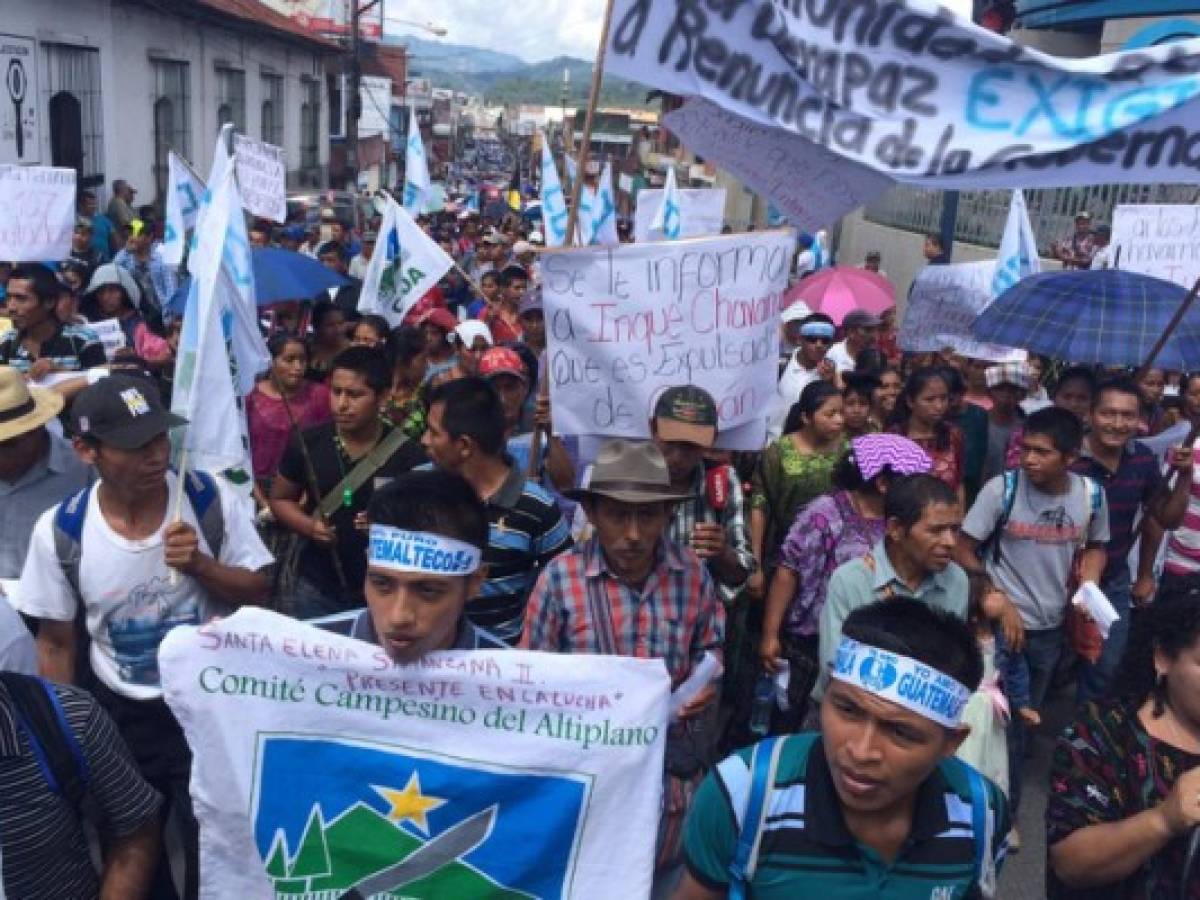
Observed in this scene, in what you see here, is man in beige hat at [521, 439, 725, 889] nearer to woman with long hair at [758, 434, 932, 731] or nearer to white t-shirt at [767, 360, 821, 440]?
woman with long hair at [758, 434, 932, 731]

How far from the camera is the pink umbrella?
8.66m

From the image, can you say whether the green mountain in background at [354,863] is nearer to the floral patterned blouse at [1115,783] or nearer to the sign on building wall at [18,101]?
the floral patterned blouse at [1115,783]

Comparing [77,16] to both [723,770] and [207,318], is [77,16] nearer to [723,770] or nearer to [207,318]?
[207,318]

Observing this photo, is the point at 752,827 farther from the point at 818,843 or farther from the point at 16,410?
the point at 16,410

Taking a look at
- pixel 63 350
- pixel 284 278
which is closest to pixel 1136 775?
pixel 63 350

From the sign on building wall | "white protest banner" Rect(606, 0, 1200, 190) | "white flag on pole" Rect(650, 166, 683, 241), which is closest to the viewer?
"white protest banner" Rect(606, 0, 1200, 190)

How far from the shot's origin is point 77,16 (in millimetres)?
17219

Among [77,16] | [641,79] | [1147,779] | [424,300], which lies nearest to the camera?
[1147,779]

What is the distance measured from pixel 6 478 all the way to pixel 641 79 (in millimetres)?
2368

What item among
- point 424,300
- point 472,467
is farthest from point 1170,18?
point 472,467

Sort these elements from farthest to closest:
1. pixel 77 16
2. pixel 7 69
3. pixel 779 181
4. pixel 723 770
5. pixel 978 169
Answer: pixel 77 16 < pixel 7 69 < pixel 779 181 < pixel 978 169 < pixel 723 770

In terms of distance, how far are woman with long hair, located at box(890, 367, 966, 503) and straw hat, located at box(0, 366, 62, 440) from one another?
145 inches

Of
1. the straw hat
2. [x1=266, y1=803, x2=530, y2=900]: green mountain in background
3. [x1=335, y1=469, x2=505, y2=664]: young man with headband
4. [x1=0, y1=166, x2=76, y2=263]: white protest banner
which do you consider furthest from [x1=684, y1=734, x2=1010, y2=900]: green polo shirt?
[x1=0, y1=166, x2=76, y2=263]: white protest banner

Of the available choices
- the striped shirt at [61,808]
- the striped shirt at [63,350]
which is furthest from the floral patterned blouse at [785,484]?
the striped shirt at [63,350]
